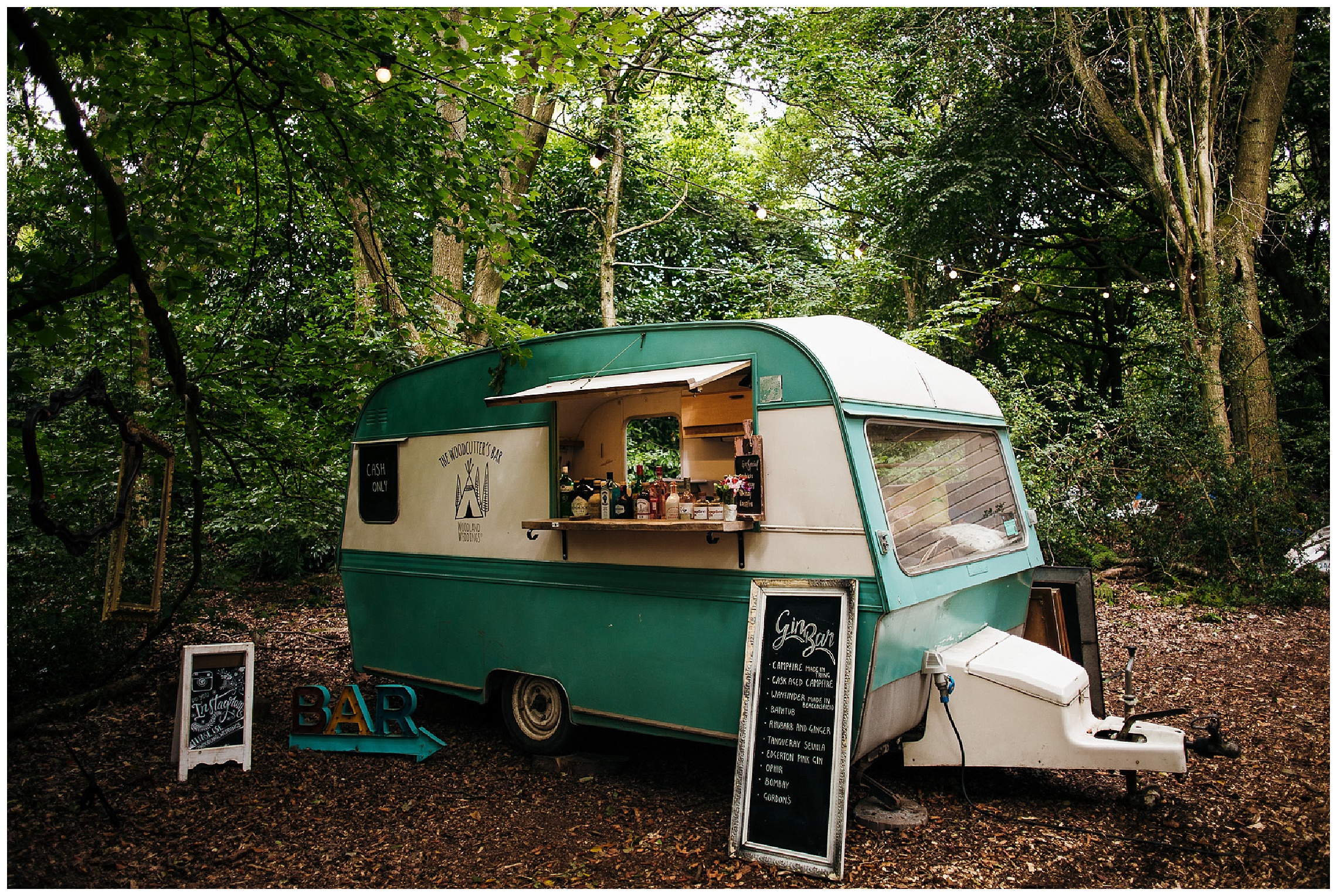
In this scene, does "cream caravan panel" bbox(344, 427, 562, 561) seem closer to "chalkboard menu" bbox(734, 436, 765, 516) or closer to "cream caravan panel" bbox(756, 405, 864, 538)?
"chalkboard menu" bbox(734, 436, 765, 516)

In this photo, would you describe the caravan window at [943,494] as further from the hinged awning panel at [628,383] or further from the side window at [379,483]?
the side window at [379,483]

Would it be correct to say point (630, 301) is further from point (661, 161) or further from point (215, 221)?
point (215, 221)

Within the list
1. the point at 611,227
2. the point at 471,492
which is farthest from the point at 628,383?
the point at 611,227

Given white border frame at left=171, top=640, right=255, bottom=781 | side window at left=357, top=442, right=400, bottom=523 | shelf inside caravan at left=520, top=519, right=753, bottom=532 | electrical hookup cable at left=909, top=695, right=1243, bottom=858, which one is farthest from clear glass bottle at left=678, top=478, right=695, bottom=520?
white border frame at left=171, top=640, right=255, bottom=781

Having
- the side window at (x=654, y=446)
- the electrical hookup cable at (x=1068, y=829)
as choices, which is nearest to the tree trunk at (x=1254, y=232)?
the side window at (x=654, y=446)

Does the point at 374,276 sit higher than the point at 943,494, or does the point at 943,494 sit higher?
the point at 374,276

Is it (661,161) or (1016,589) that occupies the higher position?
(661,161)

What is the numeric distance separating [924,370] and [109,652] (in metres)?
6.33

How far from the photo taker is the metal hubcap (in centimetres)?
540

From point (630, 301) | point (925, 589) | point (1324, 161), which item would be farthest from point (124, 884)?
point (1324, 161)

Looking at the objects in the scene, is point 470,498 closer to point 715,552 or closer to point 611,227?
point 715,552

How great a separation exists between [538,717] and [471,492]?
158 centimetres

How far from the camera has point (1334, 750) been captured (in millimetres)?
3014

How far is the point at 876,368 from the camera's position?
4.61 m
